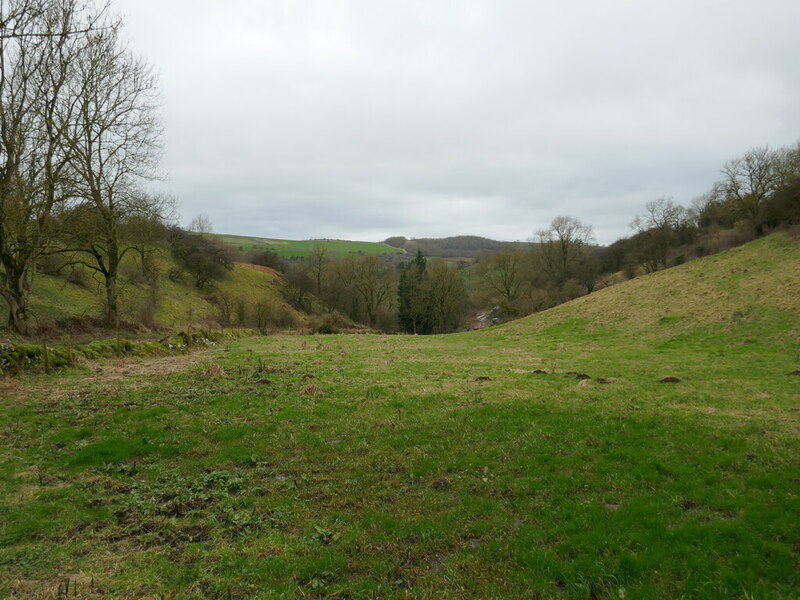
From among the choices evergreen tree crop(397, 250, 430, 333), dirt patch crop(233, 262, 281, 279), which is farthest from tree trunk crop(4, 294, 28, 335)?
dirt patch crop(233, 262, 281, 279)

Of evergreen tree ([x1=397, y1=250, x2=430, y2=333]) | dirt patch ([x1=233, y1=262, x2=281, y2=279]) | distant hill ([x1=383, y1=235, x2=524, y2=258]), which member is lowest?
evergreen tree ([x1=397, y1=250, x2=430, y2=333])

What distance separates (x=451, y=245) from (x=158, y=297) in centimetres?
9907

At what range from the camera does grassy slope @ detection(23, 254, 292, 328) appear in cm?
3375

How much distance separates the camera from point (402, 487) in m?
7.19

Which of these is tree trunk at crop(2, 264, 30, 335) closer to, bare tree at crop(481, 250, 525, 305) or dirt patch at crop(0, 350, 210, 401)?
dirt patch at crop(0, 350, 210, 401)

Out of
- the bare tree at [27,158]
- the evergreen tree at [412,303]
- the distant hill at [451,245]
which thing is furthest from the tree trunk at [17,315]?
the distant hill at [451,245]

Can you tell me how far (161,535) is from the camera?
585 centimetres

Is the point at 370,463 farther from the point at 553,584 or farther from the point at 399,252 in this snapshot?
the point at 399,252

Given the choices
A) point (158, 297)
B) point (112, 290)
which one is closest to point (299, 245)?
point (158, 297)

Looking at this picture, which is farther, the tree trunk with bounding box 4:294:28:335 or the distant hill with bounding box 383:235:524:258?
the distant hill with bounding box 383:235:524:258

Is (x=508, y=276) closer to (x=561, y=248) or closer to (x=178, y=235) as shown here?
(x=561, y=248)

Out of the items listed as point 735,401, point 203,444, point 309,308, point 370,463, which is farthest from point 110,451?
point 309,308

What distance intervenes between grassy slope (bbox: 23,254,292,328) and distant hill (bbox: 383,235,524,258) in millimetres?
61312

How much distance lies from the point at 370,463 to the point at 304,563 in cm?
317
